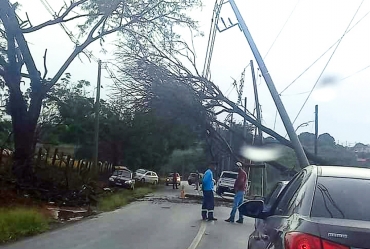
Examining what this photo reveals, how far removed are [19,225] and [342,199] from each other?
1173cm

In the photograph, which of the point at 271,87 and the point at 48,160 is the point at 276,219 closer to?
the point at 271,87

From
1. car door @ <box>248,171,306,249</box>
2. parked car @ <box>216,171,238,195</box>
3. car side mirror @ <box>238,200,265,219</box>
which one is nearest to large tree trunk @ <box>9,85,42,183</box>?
parked car @ <box>216,171,238,195</box>

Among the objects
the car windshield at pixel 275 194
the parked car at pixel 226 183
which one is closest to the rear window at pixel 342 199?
the car windshield at pixel 275 194

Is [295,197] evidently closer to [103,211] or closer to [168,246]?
[168,246]

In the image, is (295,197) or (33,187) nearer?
(295,197)

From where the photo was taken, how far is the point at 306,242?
15.5ft

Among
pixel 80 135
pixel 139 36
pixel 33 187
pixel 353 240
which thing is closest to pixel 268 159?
pixel 139 36

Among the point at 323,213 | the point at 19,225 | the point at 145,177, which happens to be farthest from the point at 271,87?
the point at 145,177

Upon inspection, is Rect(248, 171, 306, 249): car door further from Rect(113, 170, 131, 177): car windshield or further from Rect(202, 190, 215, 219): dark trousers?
Rect(113, 170, 131, 177): car windshield

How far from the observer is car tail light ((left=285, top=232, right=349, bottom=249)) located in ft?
15.3

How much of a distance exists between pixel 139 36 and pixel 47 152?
730cm

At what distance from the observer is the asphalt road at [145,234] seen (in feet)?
45.0

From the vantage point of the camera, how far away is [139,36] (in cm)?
2477

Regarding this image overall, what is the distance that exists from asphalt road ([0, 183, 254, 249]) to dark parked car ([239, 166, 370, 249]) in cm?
740
